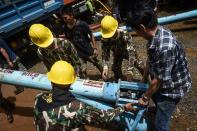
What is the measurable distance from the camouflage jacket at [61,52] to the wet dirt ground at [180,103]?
1.25 m

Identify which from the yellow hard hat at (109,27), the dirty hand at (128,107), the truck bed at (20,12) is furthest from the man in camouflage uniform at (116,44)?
the truck bed at (20,12)

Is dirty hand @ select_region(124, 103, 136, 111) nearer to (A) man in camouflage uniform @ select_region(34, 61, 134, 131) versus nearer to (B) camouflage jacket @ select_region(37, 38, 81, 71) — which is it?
(A) man in camouflage uniform @ select_region(34, 61, 134, 131)

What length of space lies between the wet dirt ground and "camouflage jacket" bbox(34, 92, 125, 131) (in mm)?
1865

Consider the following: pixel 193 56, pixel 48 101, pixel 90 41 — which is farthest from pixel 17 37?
pixel 48 101

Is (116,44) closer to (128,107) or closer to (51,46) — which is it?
(51,46)

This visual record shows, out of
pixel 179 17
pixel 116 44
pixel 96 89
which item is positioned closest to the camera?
pixel 96 89

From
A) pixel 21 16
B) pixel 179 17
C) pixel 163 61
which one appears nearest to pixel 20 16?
pixel 21 16

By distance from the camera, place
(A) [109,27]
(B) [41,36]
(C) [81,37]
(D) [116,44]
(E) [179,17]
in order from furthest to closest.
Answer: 1. (E) [179,17]
2. (C) [81,37]
3. (D) [116,44]
4. (A) [109,27]
5. (B) [41,36]

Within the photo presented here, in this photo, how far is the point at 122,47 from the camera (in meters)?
4.92

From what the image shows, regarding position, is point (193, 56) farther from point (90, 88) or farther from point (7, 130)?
point (7, 130)

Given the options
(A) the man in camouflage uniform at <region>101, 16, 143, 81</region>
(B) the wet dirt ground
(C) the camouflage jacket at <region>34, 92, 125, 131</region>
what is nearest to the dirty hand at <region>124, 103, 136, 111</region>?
(C) the camouflage jacket at <region>34, 92, 125, 131</region>

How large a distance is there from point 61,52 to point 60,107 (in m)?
1.74

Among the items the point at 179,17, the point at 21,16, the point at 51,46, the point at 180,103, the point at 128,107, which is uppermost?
the point at 21,16

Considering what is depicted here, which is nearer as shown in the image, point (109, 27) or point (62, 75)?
point (62, 75)
